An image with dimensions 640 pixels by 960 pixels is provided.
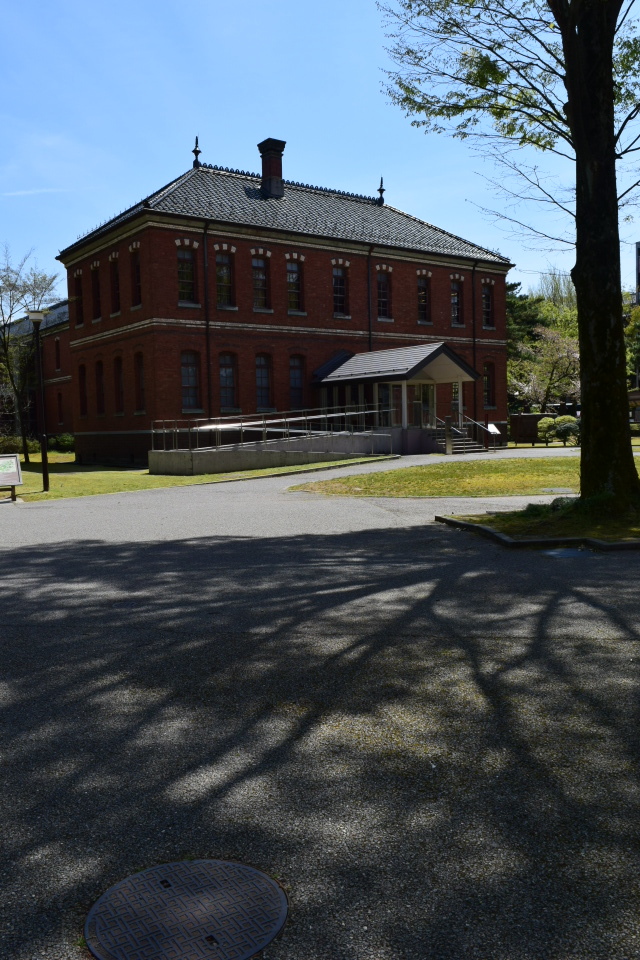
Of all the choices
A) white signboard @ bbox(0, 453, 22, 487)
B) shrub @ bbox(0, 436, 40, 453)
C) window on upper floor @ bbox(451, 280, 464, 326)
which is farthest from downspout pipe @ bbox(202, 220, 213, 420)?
white signboard @ bbox(0, 453, 22, 487)

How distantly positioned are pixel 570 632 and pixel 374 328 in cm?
3516

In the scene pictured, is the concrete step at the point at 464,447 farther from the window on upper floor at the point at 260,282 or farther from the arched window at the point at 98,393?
the arched window at the point at 98,393

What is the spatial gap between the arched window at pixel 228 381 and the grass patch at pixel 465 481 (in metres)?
13.8

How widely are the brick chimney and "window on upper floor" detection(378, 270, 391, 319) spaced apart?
6.09 m

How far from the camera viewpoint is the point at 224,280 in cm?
3503

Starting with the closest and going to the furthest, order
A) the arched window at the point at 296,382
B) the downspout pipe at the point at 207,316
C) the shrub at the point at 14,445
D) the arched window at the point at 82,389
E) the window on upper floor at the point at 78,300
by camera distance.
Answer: the downspout pipe at the point at 207,316, the arched window at the point at 296,382, the window on upper floor at the point at 78,300, the arched window at the point at 82,389, the shrub at the point at 14,445

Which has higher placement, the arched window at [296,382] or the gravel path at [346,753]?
the arched window at [296,382]

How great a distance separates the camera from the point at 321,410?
37094mm

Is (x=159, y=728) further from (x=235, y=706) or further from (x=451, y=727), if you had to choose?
(x=451, y=727)

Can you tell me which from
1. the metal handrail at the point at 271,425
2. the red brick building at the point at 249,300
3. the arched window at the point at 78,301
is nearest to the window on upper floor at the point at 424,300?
the red brick building at the point at 249,300

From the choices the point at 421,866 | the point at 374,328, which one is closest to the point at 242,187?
the point at 374,328

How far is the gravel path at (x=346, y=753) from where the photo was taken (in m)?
2.61

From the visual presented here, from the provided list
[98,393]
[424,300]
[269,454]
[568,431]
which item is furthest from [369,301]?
[269,454]

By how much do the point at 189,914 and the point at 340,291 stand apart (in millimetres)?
37797
